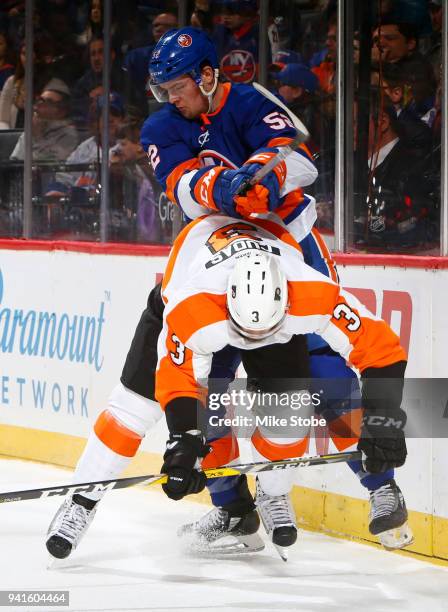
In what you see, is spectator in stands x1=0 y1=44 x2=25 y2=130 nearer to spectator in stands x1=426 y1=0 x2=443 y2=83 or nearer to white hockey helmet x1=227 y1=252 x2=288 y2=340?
spectator in stands x1=426 y1=0 x2=443 y2=83

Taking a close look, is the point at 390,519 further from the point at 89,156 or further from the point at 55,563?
the point at 89,156

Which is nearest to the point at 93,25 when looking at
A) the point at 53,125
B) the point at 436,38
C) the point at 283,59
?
the point at 53,125

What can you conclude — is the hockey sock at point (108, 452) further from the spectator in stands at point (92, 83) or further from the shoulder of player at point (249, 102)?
the spectator in stands at point (92, 83)

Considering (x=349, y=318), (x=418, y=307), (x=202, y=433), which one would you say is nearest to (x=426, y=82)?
(x=418, y=307)

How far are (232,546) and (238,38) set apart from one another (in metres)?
2.35

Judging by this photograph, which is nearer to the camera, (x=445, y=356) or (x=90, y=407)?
(x=445, y=356)

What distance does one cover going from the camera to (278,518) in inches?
152

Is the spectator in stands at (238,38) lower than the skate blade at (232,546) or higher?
higher

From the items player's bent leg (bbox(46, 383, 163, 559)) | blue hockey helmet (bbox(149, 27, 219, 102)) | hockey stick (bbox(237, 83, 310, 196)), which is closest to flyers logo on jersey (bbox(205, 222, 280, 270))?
hockey stick (bbox(237, 83, 310, 196))

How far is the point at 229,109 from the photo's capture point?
392 cm

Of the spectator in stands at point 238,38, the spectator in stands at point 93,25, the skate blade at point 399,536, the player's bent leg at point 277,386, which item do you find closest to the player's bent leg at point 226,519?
the player's bent leg at point 277,386

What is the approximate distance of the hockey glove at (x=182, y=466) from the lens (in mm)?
3413

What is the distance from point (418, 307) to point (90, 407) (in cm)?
197

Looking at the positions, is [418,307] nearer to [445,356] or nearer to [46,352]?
[445,356]
